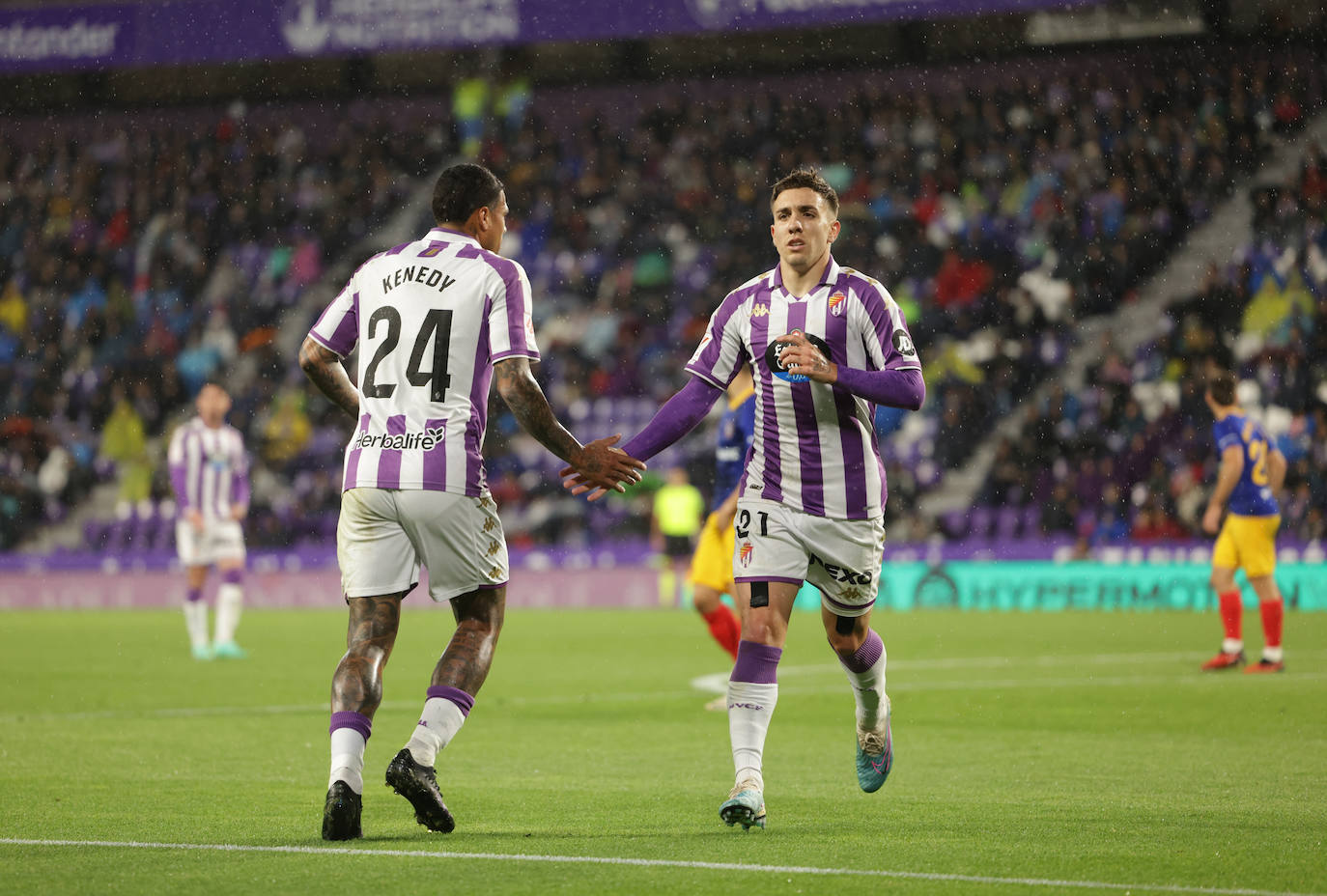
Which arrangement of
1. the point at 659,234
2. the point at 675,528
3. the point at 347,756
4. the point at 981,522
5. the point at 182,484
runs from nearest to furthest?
the point at 347,756 < the point at 182,484 < the point at 981,522 < the point at 675,528 < the point at 659,234

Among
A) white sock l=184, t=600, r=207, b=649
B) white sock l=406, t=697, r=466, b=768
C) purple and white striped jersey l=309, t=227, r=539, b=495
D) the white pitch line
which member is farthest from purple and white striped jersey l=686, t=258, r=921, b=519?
white sock l=184, t=600, r=207, b=649

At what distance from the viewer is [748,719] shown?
6.19 m

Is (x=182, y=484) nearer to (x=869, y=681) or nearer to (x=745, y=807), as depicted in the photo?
(x=869, y=681)

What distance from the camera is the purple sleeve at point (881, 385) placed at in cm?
615

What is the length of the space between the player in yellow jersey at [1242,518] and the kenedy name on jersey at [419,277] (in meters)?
8.21

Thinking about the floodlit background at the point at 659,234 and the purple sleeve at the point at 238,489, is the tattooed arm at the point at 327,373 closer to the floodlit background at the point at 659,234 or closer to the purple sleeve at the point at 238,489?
the purple sleeve at the point at 238,489

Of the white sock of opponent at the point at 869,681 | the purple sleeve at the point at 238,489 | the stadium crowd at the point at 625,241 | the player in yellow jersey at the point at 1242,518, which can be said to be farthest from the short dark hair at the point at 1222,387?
the stadium crowd at the point at 625,241

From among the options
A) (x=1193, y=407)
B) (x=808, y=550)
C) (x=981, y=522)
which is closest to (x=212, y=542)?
(x=981, y=522)

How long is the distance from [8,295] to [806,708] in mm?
24381

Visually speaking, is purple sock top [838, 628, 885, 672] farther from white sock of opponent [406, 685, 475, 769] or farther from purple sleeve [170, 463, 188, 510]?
purple sleeve [170, 463, 188, 510]

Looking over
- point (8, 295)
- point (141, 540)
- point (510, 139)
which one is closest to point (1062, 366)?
point (510, 139)

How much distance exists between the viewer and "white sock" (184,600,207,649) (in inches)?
627

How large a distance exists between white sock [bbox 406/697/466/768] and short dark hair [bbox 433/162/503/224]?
169cm

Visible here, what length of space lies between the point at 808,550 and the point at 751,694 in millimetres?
572
